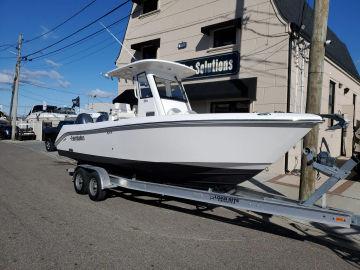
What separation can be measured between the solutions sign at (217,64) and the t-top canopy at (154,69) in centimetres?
499

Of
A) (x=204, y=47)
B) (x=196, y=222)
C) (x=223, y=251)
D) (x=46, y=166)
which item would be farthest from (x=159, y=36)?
(x=223, y=251)

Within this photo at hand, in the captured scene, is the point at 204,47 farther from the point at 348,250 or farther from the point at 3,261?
the point at 3,261

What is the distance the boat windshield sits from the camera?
778cm

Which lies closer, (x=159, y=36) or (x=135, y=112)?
(x=135, y=112)

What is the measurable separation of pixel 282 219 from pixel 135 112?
3.78 metres

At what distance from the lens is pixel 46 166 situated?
13680 mm

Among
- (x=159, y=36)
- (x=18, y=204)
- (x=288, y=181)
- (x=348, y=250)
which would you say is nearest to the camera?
(x=348, y=250)

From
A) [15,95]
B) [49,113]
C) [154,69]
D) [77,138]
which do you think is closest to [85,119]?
[77,138]

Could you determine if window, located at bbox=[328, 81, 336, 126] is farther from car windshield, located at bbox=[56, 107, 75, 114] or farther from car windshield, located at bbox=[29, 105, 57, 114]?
car windshield, located at bbox=[29, 105, 57, 114]

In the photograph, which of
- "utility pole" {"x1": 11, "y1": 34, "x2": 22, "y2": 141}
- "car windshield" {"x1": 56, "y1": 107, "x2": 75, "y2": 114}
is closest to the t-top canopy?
"car windshield" {"x1": 56, "y1": 107, "x2": 75, "y2": 114}

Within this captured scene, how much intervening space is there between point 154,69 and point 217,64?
6232 mm

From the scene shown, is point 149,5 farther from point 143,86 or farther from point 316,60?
point 316,60

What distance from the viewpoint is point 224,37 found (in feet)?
45.6

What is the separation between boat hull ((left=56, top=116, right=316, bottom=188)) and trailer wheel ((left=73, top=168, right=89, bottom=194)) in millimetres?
581
